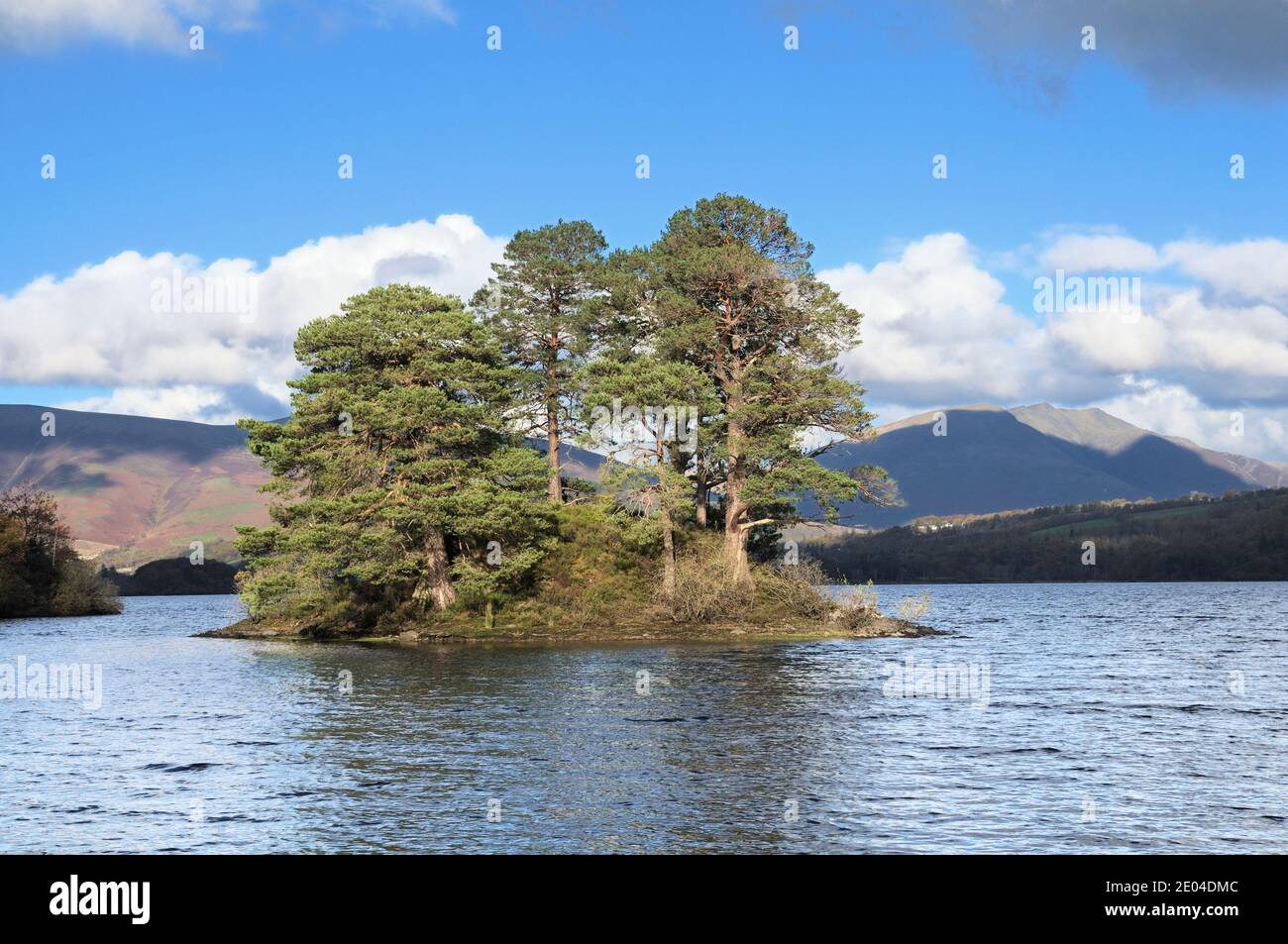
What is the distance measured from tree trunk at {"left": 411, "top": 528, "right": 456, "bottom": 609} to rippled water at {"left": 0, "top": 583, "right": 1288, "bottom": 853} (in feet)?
43.5

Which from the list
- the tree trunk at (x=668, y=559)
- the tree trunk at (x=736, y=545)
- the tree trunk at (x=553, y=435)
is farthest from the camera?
the tree trunk at (x=553, y=435)

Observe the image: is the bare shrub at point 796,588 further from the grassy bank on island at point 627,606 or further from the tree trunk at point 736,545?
the tree trunk at point 736,545

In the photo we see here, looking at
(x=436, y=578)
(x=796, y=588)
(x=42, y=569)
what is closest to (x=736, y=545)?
(x=796, y=588)

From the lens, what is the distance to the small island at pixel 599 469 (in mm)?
64250

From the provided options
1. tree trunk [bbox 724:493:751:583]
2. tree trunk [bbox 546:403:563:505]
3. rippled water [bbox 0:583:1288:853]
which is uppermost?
tree trunk [bbox 546:403:563:505]

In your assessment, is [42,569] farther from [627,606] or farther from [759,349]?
[759,349]

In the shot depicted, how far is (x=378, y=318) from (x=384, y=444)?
7882 millimetres

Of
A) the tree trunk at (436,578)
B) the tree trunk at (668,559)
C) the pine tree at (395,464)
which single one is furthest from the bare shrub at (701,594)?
the tree trunk at (436,578)

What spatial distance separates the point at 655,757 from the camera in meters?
27.3

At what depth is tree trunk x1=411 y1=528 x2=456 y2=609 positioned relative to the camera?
6669cm

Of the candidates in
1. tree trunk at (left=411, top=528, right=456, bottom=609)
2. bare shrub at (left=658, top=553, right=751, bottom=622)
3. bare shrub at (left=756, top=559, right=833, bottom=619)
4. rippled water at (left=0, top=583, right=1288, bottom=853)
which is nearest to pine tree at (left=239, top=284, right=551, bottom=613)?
tree trunk at (left=411, top=528, right=456, bottom=609)

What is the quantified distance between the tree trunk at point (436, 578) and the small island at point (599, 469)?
121mm

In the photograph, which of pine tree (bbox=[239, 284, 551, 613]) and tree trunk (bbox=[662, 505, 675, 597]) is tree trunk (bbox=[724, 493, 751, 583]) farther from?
pine tree (bbox=[239, 284, 551, 613])
